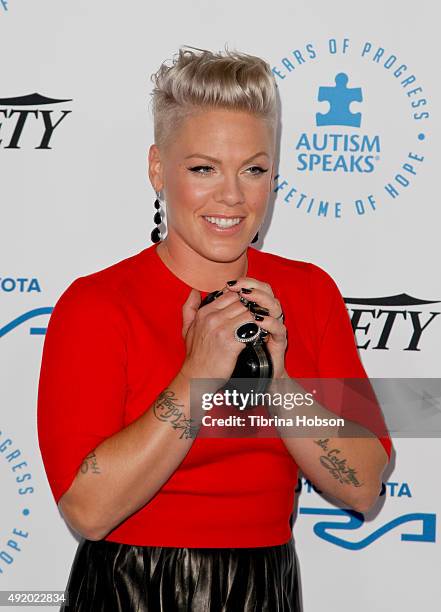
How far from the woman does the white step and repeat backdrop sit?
474mm

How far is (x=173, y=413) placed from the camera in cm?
114

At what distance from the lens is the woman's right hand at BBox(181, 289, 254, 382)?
1.09 metres

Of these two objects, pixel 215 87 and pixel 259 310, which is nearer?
pixel 259 310

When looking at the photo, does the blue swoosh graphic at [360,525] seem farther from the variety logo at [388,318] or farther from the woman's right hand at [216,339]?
the woman's right hand at [216,339]

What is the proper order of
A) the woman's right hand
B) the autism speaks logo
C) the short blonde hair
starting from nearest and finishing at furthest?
the woman's right hand, the short blonde hair, the autism speaks logo

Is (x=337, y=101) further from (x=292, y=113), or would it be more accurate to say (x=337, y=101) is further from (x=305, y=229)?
(x=305, y=229)

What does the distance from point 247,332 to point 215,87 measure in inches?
14.4

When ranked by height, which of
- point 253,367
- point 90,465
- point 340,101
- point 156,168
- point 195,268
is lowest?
point 90,465

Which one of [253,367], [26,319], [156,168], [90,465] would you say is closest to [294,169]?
[156,168]

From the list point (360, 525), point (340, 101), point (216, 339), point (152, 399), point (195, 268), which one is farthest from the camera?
point (360, 525)

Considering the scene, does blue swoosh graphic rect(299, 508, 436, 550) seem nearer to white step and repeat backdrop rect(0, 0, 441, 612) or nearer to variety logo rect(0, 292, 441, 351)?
white step and repeat backdrop rect(0, 0, 441, 612)

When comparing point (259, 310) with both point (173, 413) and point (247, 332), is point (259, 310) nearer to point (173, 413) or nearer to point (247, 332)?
point (247, 332)

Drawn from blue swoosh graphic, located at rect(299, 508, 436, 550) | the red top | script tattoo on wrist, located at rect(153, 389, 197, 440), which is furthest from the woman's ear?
blue swoosh graphic, located at rect(299, 508, 436, 550)

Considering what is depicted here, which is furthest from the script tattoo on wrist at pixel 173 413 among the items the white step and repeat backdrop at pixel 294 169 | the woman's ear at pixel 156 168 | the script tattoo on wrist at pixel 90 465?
the white step and repeat backdrop at pixel 294 169
